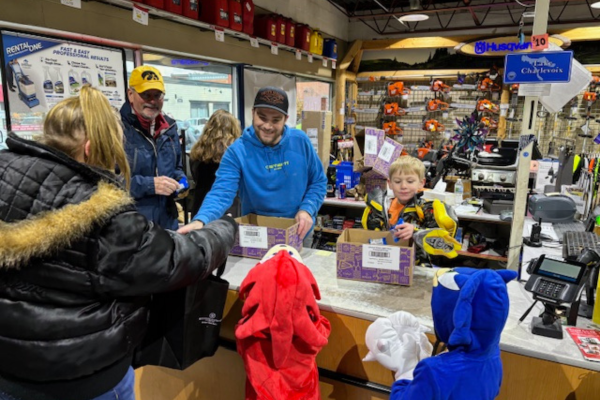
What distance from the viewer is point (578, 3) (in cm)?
761

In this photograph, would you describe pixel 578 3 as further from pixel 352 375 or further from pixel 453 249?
pixel 352 375

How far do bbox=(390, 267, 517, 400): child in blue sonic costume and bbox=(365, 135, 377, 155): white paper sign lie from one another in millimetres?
2672

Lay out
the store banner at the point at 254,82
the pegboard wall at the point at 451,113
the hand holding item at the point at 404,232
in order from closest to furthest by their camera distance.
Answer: the hand holding item at the point at 404,232, the store banner at the point at 254,82, the pegboard wall at the point at 451,113

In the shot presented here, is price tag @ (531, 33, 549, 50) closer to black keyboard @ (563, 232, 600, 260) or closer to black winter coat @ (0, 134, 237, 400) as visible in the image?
black keyboard @ (563, 232, 600, 260)

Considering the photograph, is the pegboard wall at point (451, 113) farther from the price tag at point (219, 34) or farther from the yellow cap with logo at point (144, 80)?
the yellow cap with logo at point (144, 80)

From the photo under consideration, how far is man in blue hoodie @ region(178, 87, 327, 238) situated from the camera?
2.14 m

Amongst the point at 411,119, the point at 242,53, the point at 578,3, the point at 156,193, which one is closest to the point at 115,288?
the point at 156,193

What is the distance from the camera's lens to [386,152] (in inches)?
144

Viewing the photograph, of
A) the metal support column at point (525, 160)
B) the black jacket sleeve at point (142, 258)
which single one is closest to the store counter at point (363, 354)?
the metal support column at point (525, 160)

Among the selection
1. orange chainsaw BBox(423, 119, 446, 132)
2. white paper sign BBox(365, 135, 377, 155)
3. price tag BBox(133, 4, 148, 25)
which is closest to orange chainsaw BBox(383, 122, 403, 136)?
orange chainsaw BBox(423, 119, 446, 132)

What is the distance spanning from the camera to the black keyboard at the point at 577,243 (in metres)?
1.87

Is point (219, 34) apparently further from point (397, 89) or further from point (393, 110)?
point (393, 110)

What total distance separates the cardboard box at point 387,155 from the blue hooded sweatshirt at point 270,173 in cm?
147

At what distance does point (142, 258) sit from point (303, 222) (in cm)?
108
